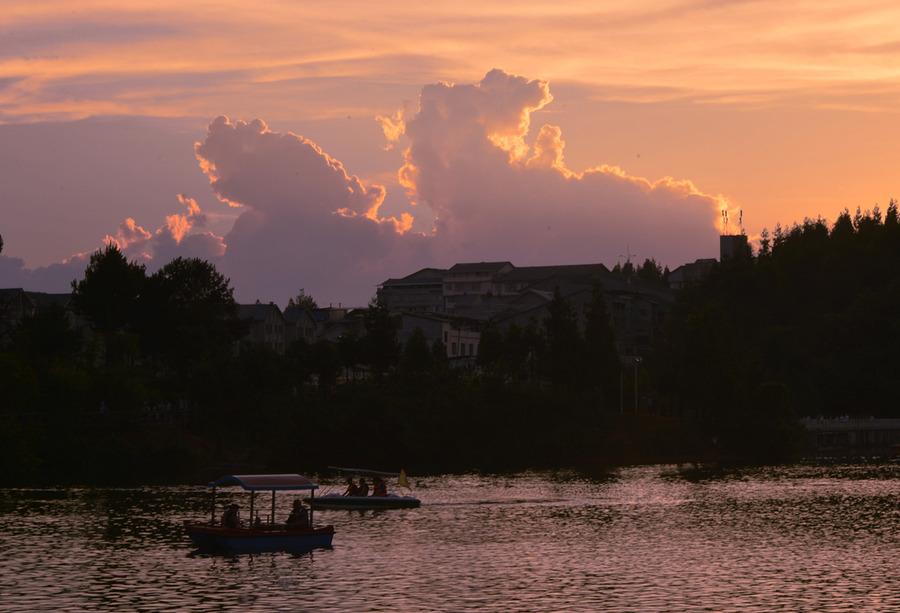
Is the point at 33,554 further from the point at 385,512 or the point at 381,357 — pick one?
the point at 381,357

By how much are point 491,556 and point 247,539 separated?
1299cm

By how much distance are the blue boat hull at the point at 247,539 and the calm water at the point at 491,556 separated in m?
0.73

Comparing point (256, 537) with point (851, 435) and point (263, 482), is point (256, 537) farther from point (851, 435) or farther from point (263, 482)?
point (851, 435)

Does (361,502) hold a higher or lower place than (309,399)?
lower

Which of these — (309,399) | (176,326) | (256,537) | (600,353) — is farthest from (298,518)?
(600,353)

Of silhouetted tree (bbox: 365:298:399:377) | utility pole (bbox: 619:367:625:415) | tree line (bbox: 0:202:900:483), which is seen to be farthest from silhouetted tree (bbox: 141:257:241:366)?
utility pole (bbox: 619:367:625:415)

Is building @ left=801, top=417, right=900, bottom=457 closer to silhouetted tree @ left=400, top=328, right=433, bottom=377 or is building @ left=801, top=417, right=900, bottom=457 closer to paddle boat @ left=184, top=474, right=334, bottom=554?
A: silhouetted tree @ left=400, top=328, right=433, bottom=377

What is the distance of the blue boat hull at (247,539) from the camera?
69812 mm

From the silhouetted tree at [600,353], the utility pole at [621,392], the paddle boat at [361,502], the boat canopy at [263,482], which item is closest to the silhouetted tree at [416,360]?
the silhouetted tree at [600,353]

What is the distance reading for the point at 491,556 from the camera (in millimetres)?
70562

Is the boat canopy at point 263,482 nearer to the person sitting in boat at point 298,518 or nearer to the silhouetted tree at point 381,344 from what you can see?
the person sitting in boat at point 298,518

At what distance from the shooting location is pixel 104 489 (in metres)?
110

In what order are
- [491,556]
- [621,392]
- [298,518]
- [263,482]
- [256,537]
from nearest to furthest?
[256,537] < [491,556] < [298,518] < [263,482] < [621,392]

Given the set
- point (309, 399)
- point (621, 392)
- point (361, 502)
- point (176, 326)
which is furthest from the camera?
point (621, 392)
